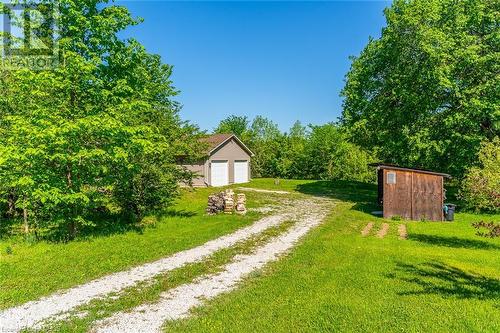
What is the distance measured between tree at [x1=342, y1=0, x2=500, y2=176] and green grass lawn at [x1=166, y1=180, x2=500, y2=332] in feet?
36.5

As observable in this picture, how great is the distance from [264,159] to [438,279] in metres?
45.3

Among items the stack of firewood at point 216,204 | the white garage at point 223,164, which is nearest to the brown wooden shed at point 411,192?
the stack of firewood at point 216,204

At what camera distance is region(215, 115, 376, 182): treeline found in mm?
49062

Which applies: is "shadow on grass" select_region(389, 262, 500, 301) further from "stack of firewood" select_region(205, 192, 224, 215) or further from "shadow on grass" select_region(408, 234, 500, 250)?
"stack of firewood" select_region(205, 192, 224, 215)

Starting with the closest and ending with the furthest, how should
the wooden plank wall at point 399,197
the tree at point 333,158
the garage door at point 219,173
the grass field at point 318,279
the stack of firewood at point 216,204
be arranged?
the grass field at point 318,279 → the stack of firewood at point 216,204 → the wooden plank wall at point 399,197 → the garage door at point 219,173 → the tree at point 333,158

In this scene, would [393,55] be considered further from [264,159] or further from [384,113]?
[264,159]

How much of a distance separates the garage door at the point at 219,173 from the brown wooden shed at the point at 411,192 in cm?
2037

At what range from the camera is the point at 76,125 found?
40.6 ft

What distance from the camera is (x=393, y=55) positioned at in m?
27.2

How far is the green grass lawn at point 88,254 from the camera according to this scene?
934 centimetres

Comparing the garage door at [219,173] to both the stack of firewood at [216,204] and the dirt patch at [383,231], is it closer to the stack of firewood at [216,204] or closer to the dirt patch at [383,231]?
the stack of firewood at [216,204]

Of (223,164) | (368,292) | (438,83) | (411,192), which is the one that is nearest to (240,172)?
(223,164)

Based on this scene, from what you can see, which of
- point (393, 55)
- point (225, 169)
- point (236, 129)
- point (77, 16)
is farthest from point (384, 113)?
point (236, 129)

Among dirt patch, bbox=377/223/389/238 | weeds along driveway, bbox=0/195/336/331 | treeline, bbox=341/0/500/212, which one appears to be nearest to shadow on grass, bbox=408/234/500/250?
dirt patch, bbox=377/223/389/238
